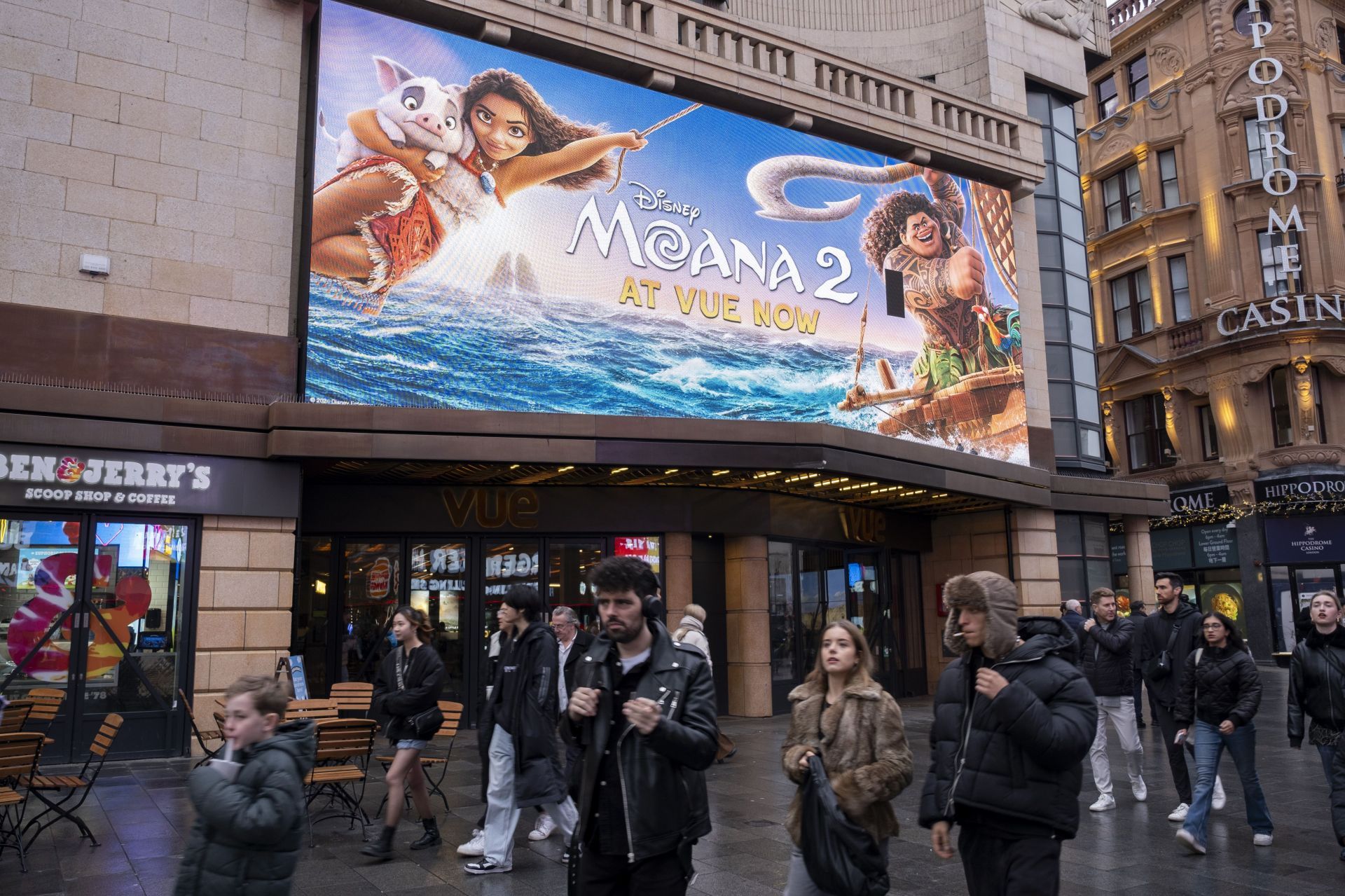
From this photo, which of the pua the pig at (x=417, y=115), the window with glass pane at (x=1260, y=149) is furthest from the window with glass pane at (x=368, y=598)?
the window with glass pane at (x=1260, y=149)

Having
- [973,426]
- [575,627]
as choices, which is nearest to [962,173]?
[973,426]

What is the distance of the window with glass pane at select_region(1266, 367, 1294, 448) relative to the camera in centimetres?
3281

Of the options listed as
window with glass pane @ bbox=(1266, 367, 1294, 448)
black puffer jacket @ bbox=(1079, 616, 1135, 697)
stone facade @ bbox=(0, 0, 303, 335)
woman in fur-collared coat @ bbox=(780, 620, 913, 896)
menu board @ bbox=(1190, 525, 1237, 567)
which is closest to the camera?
woman in fur-collared coat @ bbox=(780, 620, 913, 896)

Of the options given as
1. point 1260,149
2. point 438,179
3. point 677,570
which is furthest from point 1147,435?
point 438,179

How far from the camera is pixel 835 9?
2538 centimetres

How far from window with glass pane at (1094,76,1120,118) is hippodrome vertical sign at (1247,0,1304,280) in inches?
222

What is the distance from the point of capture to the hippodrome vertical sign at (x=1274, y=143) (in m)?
33.0

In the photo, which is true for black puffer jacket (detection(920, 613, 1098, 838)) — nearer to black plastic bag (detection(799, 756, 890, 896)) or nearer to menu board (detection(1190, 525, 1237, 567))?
black plastic bag (detection(799, 756, 890, 896))

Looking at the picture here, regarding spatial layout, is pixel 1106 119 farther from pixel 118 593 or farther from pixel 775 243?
pixel 118 593

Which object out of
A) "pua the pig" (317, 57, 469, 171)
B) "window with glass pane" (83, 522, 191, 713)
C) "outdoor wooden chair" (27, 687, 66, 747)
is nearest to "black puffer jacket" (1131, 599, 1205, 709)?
"outdoor wooden chair" (27, 687, 66, 747)

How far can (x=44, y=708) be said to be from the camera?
Result: 34.5 feet

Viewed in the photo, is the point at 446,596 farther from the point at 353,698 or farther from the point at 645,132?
the point at 645,132

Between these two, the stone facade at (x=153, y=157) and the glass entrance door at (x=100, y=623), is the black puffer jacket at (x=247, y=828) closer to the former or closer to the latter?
the glass entrance door at (x=100, y=623)

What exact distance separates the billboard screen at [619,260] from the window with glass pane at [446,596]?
2.75 metres
